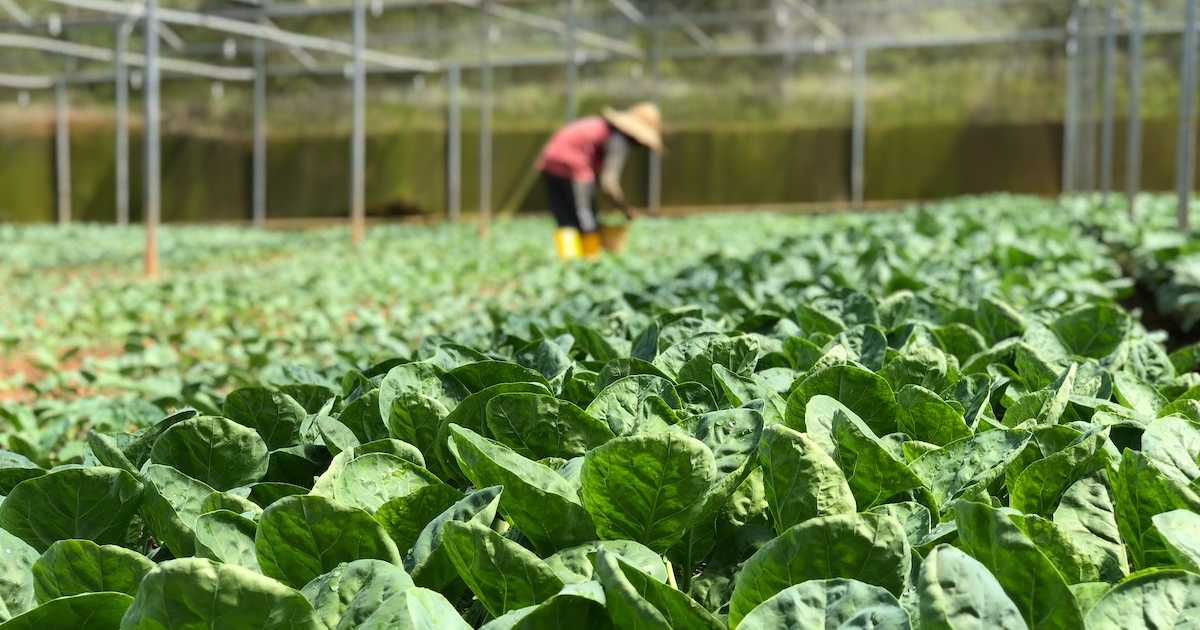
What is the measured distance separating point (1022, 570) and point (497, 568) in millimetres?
477

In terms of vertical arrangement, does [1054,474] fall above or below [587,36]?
below

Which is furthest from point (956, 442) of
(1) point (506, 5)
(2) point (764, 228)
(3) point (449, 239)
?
(1) point (506, 5)

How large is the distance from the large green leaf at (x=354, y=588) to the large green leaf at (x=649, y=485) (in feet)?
0.85

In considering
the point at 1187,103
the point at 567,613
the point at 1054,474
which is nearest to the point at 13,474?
the point at 567,613

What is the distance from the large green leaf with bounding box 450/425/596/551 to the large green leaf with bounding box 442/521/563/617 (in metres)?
0.12

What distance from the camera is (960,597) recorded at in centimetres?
92

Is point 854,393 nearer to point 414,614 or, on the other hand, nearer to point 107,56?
point 414,614

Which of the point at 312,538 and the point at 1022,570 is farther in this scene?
the point at 312,538

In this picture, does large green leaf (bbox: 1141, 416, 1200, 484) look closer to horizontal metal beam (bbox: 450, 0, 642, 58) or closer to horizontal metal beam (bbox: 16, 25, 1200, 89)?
horizontal metal beam (bbox: 16, 25, 1200, 89)

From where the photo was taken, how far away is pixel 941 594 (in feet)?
3.02

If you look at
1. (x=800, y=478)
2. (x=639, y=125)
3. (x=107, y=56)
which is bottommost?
(x=800, y=478)

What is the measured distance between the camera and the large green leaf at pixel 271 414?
194 cm

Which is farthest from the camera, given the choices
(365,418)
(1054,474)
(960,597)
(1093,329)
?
(1093,329)

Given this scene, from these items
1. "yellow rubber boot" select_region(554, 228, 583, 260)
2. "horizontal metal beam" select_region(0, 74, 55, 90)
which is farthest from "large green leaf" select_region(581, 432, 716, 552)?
"horizontal metal beam" select_region(0, 74, 55, 90)
